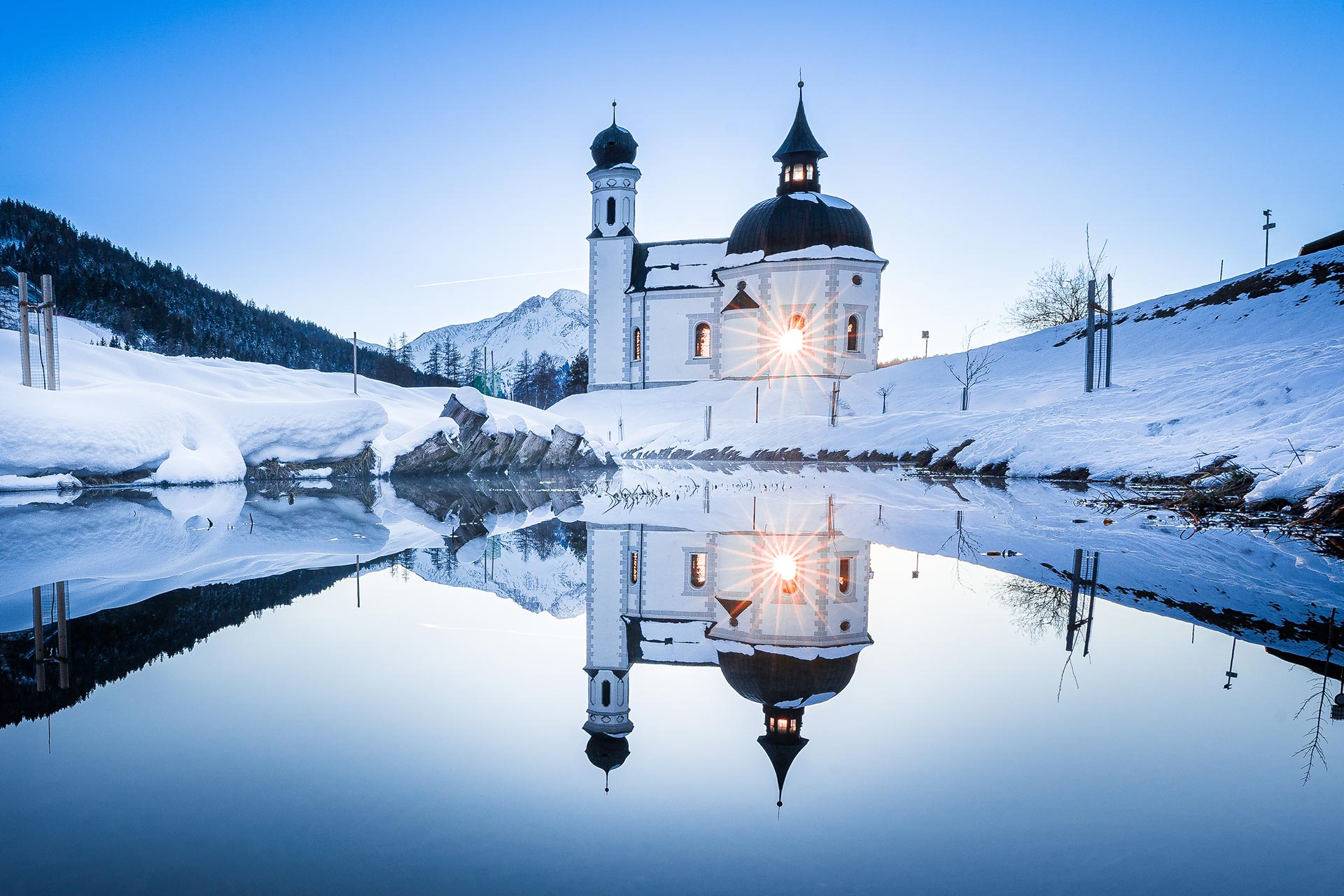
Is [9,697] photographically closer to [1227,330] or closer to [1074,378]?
[1074,378]

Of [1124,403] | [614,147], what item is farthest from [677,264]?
[1124,403]

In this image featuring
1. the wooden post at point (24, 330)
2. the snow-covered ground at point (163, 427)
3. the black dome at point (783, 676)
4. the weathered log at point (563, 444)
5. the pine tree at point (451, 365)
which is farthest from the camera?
the pine tree at point (451, 365)

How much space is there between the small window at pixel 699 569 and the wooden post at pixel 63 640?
3.37m

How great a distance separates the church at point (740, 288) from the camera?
48031mm

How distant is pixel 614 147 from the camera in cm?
5225

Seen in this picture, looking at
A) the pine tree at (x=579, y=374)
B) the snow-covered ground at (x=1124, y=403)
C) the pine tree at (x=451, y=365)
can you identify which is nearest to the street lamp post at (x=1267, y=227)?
the snow-covered ground at (x=1124, y=403)

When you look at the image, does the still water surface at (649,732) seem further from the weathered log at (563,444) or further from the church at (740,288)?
the church at (740,288)

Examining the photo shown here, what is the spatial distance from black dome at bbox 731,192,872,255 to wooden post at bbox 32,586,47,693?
47.6 meters

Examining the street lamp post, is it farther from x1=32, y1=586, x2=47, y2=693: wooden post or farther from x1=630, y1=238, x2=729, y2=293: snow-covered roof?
x1=32, y1=586, x2=47, y2=693: wooden post

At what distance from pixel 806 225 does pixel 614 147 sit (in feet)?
47.3

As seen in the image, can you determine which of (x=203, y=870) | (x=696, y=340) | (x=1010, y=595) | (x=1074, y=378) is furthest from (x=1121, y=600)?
(x=696, y=340)

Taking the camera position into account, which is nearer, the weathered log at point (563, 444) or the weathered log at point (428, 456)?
the weathered log at point (428, 456)

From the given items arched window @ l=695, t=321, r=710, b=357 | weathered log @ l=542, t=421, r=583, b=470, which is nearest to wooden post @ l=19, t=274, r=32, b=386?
weathered log @ l=542, t=421, r=583, b=470

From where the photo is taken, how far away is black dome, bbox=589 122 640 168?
52281 millimetres
